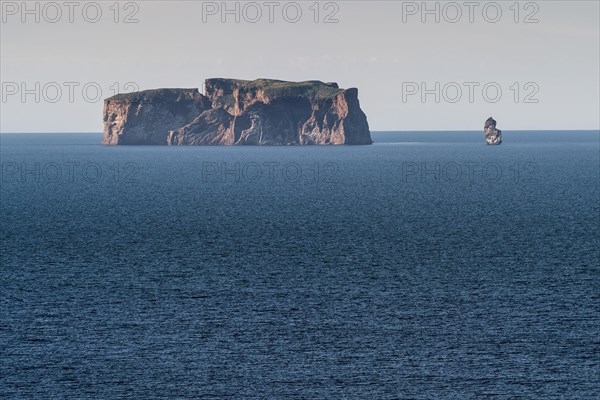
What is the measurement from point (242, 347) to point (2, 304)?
1678cm

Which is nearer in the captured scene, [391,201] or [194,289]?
[194,289]

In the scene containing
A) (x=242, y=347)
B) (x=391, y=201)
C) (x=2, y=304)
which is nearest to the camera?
(x=242, y=347)

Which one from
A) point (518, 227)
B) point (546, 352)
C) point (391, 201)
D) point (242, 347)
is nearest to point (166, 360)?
point (242, 347)

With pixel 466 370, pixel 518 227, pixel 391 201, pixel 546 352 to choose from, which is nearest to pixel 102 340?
pixel 466 370

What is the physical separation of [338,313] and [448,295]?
873 cm

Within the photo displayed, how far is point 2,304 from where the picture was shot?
5212 centimetres

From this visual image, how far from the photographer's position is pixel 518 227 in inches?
3600

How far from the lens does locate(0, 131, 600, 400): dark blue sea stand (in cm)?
3922

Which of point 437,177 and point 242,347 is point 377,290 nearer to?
point 242,347

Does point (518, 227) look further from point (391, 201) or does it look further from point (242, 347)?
point (242, 347)

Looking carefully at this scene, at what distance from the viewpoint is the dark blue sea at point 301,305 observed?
3922cm

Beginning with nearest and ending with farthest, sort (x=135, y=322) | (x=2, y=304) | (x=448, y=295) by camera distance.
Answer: (x=135, y=322), (x=2, y=304), (x=448, y=295)

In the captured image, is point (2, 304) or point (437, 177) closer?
point (2, 304)

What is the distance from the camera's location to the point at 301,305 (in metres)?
52.6
